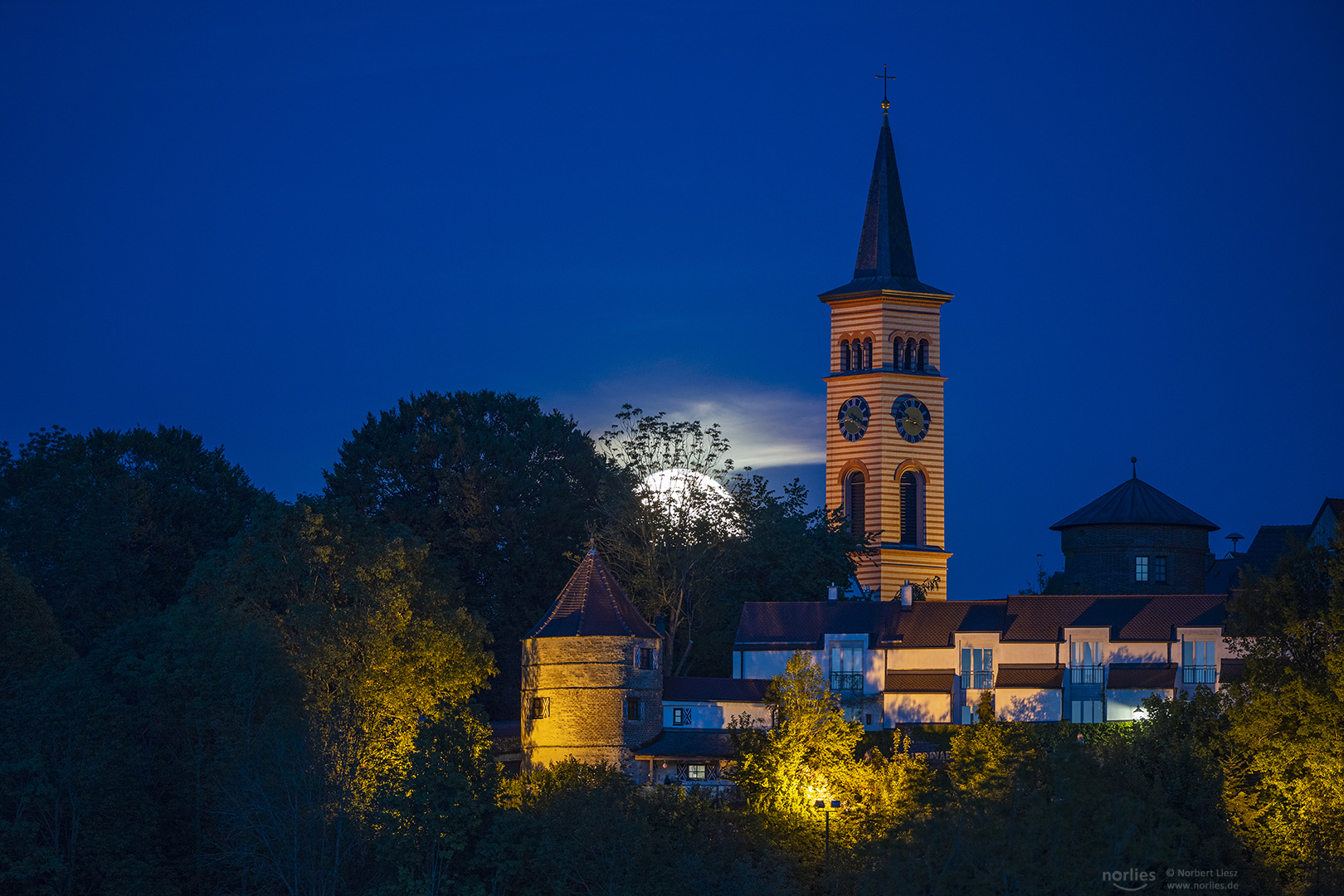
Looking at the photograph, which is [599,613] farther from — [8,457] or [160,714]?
[8,457]

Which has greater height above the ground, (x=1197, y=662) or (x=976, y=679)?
(x=1197, y=662)

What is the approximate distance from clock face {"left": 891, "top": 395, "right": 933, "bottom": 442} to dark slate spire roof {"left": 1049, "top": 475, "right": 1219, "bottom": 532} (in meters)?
11.5

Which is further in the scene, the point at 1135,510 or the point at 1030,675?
the point at 1135,510

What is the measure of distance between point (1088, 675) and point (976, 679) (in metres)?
4.01

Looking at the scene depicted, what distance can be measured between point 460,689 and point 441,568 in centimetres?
1120

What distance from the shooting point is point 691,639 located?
78.7 meters

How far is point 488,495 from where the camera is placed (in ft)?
267

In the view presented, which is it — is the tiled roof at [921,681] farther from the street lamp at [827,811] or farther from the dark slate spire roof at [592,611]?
the street lamp at [827,811]

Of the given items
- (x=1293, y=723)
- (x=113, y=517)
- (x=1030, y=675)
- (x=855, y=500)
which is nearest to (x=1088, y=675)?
(x=1030, y=675)

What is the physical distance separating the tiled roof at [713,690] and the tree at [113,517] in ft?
56.6

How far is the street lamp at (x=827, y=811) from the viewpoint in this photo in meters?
58.4

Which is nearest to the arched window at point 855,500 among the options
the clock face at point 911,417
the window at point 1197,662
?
the clock face at point 911,417

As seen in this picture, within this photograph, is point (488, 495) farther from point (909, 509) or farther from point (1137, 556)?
point (1137, 556)

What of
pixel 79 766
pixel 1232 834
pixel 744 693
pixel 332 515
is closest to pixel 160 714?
pixel 79 766
